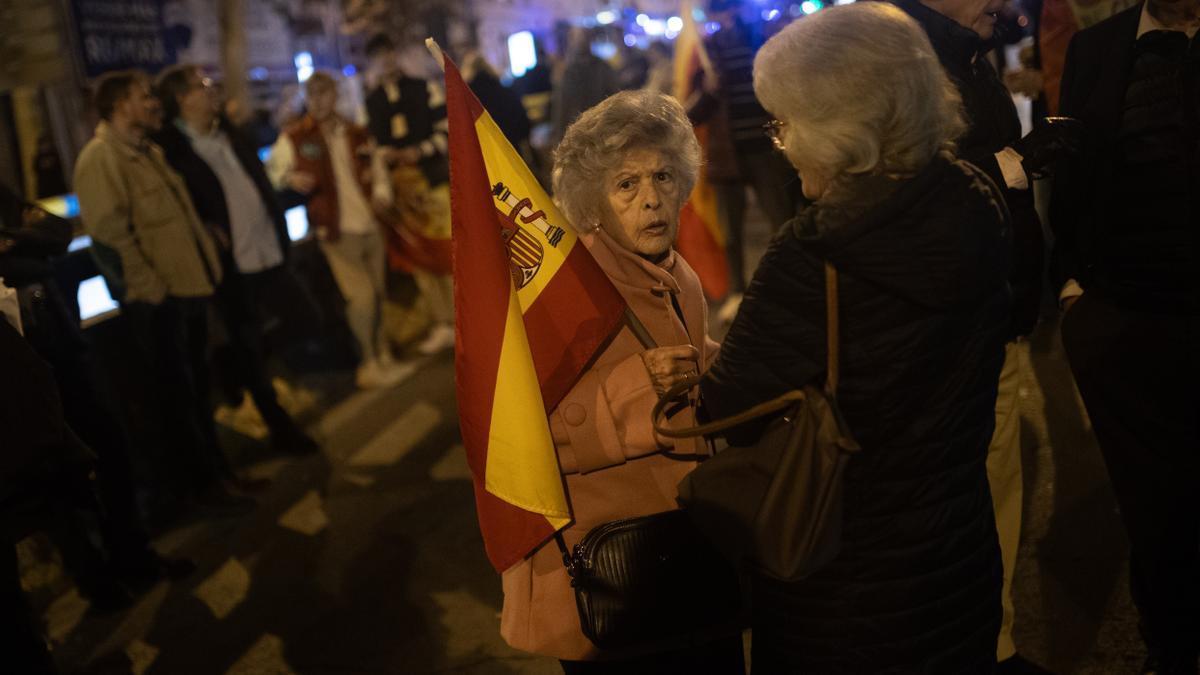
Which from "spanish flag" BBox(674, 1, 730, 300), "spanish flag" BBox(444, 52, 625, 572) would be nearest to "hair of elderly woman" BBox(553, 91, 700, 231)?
"spanish flag" BBox(444, 52, 625, 572)

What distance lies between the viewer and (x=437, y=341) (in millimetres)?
8594

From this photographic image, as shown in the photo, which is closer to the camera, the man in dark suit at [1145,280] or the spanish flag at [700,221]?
the man in dark suit at [1145,280]

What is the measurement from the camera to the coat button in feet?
7.41

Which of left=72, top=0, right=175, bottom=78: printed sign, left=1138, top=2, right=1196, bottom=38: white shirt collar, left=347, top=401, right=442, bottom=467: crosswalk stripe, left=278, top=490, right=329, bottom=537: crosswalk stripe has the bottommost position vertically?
left=347, top=401, right=442, bottom=467: crosswalk stripe

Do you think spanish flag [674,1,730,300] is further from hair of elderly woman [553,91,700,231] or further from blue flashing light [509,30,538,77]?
blue flashing light [509,30,538,77]

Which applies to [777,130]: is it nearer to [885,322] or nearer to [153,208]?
[885,322]

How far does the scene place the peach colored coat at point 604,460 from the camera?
2.22m

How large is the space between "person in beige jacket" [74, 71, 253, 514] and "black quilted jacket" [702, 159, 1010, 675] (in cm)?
415

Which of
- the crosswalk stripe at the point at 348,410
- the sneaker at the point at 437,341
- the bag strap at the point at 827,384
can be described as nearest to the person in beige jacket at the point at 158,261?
the crosswalk stripe at the point at 348,410

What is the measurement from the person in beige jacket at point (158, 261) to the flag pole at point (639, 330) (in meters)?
3.71

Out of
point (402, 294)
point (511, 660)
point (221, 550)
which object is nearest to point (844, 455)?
point (511, 660)

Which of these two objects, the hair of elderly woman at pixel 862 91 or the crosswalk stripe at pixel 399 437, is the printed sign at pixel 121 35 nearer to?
the crosswalk stripe at pixel 399 437

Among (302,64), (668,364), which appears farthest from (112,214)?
(302,64)

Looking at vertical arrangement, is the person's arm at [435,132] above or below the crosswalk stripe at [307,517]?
above
